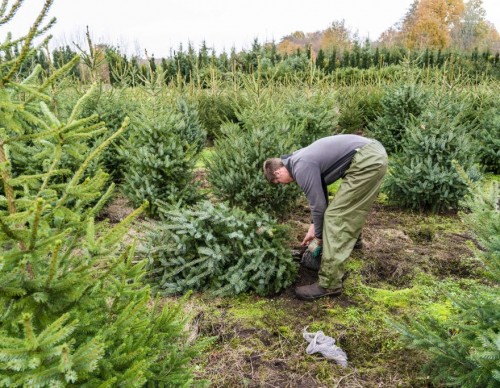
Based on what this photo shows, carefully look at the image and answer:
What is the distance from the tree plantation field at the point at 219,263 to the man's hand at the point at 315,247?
Result: 22 cm

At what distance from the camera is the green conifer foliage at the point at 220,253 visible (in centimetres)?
394

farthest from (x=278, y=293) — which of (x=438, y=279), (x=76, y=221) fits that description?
(x=76, y=221)

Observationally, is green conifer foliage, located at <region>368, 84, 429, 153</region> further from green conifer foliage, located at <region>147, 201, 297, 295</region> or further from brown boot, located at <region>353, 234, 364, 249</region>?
green conifer foliage, located at <region>147, 201, 297, 295</region>

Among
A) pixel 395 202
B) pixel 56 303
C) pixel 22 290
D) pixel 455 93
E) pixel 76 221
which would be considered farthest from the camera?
pixel 455 93

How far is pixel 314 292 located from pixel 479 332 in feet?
6.57

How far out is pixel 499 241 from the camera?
80.5 inches

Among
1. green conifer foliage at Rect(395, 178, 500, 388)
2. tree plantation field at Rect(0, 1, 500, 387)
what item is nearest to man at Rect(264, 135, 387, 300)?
tree plantation field at Rect(0, 1, 500, 387)

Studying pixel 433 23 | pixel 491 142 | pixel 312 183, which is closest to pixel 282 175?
pixel 312 183

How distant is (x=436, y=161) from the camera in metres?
6.19

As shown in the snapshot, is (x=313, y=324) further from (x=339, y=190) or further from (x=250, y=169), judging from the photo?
(x=250, y=169)

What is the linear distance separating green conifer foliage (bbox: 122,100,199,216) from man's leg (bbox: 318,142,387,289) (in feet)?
7.46

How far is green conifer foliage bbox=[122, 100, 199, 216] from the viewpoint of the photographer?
17.8 feet

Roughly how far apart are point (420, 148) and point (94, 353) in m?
5.99

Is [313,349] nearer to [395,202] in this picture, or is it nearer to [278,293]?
[278,293]
